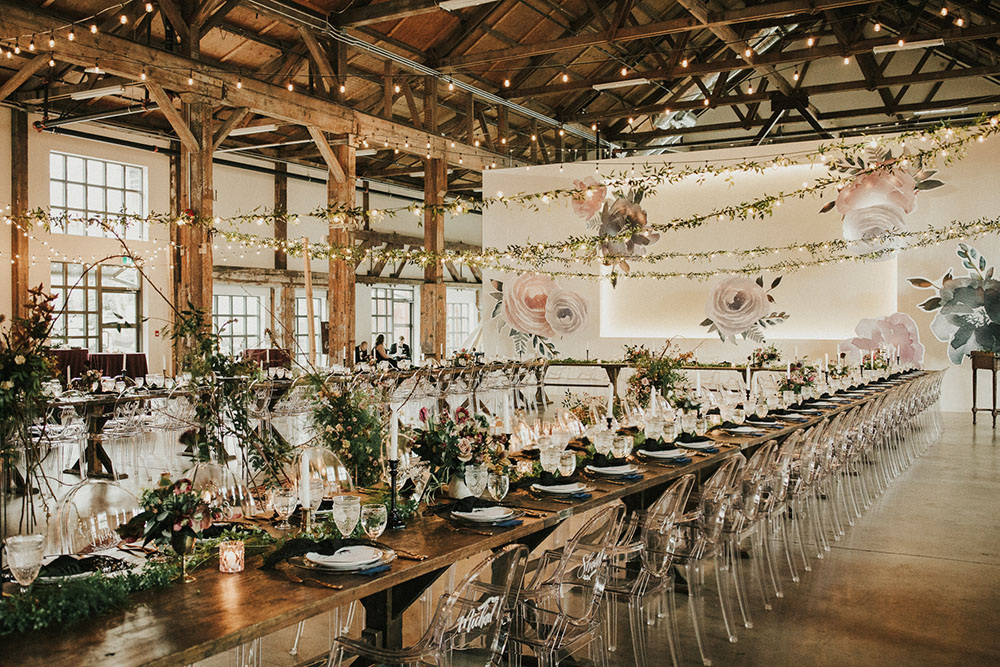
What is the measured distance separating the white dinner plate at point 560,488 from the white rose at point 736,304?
38.0 ft

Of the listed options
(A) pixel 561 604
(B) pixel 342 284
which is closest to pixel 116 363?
(B) pixel 342 284

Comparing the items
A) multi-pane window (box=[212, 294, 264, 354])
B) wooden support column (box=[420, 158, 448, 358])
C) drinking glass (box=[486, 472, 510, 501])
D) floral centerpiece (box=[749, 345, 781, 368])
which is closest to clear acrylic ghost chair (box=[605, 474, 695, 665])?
drinking glass (box=[486, 472, 510, 501])

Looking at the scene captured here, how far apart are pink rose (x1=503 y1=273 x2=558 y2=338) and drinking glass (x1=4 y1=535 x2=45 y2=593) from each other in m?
13.8

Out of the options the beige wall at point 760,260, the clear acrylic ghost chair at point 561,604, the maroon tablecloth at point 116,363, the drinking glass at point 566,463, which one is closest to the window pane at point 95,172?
the maroon tablecloth at point 116,363

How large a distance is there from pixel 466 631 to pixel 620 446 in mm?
1851

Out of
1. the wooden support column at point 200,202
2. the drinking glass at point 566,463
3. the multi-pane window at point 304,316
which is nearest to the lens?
the drinking glass at point 566,463

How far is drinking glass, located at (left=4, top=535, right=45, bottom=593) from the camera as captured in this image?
2.22 meters

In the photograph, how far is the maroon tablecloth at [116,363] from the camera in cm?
1286

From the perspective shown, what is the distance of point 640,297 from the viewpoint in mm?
15781

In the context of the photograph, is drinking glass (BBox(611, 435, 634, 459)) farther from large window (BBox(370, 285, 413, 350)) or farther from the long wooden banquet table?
large window (BBox(370, 285, 413, 350))

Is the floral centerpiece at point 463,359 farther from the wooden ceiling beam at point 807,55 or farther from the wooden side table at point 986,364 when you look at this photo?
the wooden side table at point 986,364

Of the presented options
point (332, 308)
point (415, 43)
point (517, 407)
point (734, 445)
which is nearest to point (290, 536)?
point (734, 445)

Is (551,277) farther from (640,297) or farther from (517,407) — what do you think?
(517,407)

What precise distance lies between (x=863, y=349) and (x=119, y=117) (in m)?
12.8
